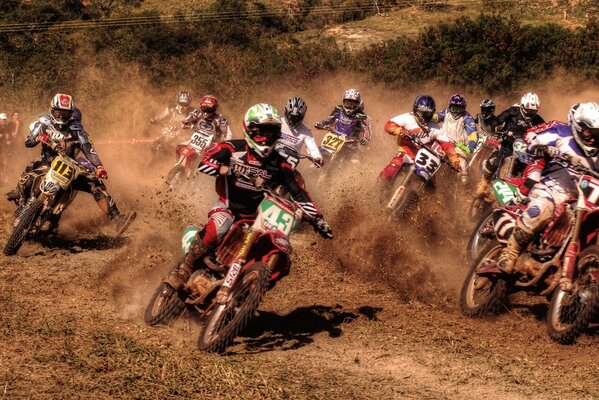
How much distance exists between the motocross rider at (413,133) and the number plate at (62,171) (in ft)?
16.4

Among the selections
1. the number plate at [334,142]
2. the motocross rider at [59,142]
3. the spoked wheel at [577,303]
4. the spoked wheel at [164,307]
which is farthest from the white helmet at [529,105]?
the spoked wheel at [164,307]

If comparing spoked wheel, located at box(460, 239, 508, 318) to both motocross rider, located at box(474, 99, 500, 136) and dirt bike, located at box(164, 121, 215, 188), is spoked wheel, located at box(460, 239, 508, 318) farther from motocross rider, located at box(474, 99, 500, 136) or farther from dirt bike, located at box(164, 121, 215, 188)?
motocross rider, located at box(474, 99, 500, 136)

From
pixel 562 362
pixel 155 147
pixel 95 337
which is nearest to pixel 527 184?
pixel 562 362

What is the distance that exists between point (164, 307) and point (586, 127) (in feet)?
15.1

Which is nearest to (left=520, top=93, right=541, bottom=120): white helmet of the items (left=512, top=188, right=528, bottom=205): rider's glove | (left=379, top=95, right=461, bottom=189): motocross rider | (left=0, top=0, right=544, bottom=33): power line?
(left=379, top=95, right=461, bottom=189): motocross rider

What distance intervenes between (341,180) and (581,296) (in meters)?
7.86

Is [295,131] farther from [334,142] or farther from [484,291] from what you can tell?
[484,291]

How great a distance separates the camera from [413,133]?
13711 mm

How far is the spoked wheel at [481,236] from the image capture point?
9688 millimetres

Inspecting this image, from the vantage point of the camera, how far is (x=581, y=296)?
7.62 metres

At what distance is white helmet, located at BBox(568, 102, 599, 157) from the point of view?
25.7 ft

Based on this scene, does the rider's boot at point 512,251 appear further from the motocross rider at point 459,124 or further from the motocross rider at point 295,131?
the motocross rider at point 459,124

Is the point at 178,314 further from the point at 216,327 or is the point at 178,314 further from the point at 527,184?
the point at 527,184

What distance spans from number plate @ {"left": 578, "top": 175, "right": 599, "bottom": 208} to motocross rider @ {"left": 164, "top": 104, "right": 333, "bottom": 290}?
100 inches
